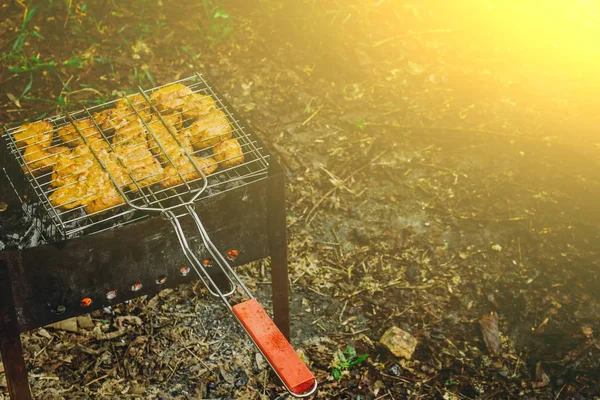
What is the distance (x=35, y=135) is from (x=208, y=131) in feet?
3.25

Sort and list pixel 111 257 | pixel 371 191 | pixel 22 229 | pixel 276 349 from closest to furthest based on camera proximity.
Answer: pixel 276 349 < pixel 22 229 < pixel 111 257 < pixel 371 191

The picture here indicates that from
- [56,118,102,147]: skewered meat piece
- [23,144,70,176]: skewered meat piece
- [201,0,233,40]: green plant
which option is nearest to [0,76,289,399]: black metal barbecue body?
[23,144,70,176]: skewered meat piece

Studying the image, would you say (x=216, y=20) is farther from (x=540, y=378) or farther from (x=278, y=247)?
(x=540, y=378)

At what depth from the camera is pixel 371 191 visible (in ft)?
18.7

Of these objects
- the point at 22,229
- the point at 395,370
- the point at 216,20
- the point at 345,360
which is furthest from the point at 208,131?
the point at 216,20

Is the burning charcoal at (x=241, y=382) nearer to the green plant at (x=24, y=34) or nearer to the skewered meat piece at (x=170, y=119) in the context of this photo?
the skewered meat piece at (x=170, y=119)

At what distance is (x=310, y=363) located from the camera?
4.36 metres

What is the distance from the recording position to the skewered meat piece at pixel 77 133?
3.76 metres

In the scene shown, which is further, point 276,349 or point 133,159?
point 133,159

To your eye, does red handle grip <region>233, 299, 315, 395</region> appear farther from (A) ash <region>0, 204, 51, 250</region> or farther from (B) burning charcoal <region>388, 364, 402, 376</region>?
(B) burning charcoal <region>388, 364, 402, 376</region>

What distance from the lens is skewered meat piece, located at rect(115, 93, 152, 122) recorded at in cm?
390

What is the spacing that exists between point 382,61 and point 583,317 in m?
3.61

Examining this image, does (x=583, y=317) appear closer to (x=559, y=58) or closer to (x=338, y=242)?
(x=338, y=242)

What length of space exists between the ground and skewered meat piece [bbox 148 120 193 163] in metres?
1.47
